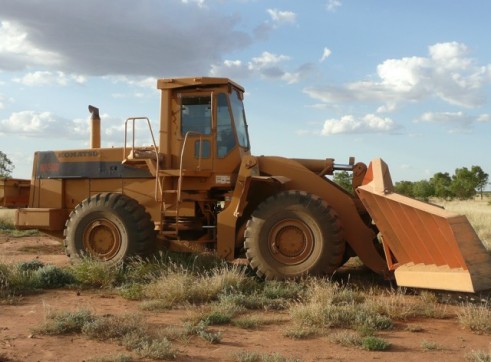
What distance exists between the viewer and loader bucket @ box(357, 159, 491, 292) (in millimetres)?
6777

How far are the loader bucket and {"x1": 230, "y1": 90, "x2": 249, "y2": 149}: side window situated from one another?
2.60m

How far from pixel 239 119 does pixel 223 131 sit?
0.61m

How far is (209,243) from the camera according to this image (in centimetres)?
985

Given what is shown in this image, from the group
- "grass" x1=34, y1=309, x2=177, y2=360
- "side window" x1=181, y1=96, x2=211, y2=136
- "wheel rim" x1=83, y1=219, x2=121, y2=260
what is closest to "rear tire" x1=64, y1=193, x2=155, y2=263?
"wheel rim" x1=83, y1=219, x2=121, y2=260

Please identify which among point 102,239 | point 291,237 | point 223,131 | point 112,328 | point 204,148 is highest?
point 223,131

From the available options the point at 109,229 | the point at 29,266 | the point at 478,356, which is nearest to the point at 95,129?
the point at 109,229

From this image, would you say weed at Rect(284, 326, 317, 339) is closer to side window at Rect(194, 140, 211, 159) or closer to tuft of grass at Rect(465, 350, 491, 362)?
tuft of grass at Rect(465, 350, 491, 362)

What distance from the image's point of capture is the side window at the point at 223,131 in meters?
9.66

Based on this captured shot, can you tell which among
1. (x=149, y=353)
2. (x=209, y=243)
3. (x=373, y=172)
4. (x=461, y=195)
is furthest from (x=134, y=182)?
(x=461, y=195)

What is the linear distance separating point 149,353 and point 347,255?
15.6 feet

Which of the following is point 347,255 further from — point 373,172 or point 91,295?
point 91,295

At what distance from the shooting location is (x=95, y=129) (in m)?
11.2

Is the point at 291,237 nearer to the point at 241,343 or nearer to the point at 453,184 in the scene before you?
the point at 241,343

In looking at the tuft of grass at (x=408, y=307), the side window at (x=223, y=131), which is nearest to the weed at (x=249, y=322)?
the tuft of grass at (x=408, y=307)
